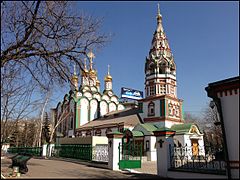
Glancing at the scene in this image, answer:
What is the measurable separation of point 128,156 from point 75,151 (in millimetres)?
6804

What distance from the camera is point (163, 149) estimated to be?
11719 mm

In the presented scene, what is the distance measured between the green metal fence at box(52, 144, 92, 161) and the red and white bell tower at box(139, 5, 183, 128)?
13.6 meters

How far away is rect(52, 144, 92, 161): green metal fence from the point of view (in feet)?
59.8

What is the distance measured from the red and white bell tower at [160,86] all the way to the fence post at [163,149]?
802 inches

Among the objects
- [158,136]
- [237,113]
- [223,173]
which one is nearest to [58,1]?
[158,136]

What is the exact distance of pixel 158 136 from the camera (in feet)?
39.5

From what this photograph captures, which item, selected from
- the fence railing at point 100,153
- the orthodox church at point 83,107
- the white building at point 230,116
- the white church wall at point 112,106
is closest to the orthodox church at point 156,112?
the orthodox church at point 83,107

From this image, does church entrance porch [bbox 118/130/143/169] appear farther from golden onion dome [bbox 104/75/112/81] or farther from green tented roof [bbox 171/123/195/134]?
golden onion dome [bbox 104/75/112/81]

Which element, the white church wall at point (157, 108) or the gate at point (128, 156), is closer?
the gate at point (128, 156)

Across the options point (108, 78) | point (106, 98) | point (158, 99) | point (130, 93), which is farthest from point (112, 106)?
point (158, 99)

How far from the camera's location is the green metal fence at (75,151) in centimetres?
1823

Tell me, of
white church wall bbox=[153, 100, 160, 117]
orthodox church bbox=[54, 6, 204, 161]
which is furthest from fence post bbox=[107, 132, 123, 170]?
white church wall bbox=[153, 100, 160, 117]

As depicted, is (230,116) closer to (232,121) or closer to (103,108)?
(232,121)

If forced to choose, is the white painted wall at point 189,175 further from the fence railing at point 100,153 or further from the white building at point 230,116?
the fence railing at point 100,153
